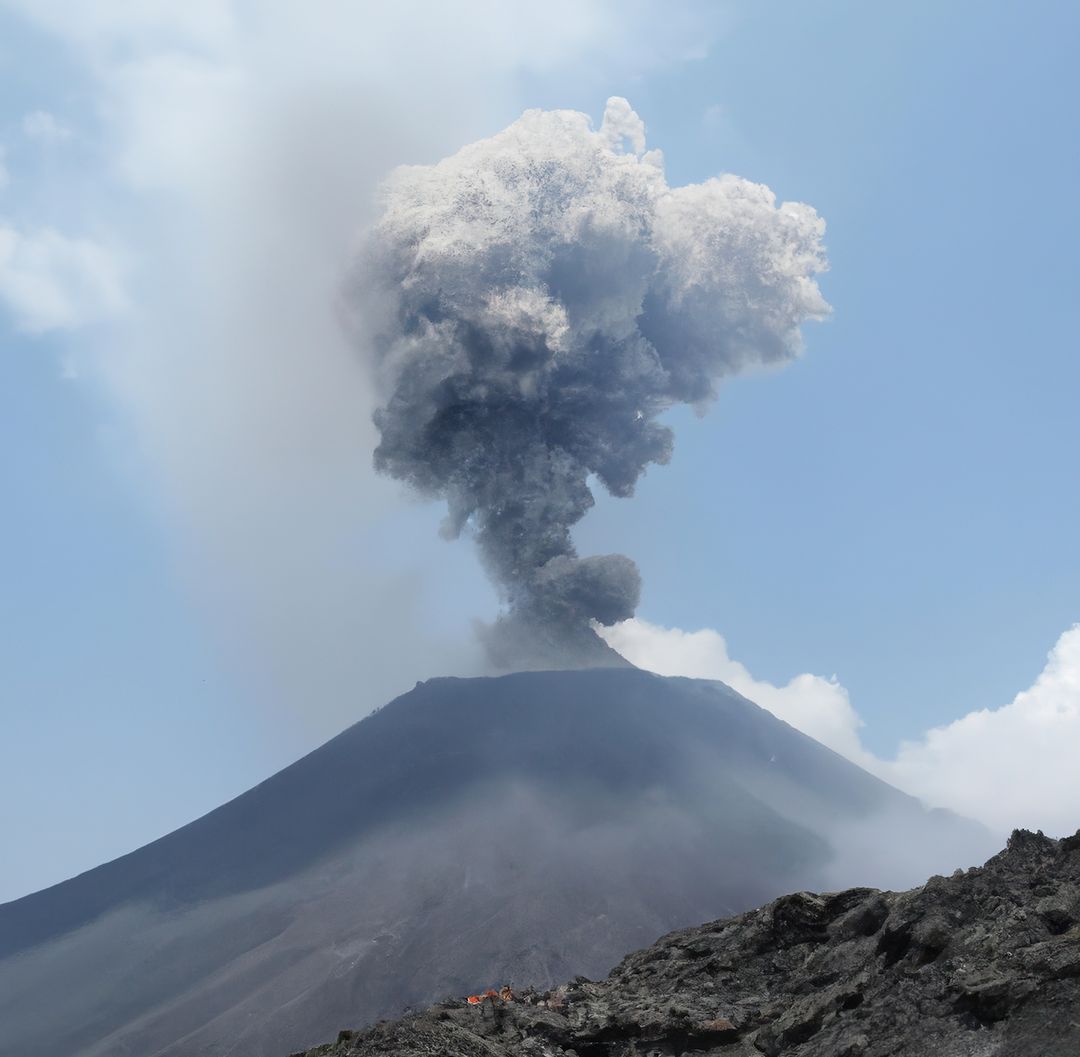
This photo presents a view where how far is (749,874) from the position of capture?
193ft

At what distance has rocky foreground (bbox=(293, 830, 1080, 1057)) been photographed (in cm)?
1303

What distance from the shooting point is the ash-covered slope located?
4534 centimetres

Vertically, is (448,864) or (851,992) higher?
(448,864)

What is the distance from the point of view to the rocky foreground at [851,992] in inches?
513

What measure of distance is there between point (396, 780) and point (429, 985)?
2881 centimetres

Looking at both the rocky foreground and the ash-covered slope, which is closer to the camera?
the rocky foreground

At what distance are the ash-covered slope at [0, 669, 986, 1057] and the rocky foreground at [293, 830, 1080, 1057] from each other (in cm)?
2678

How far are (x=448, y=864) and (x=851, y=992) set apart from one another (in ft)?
149

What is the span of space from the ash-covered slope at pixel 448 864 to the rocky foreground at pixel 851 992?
26.8m

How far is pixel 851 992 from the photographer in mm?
15102

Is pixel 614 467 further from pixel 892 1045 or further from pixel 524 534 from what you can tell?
pixel 892 1045

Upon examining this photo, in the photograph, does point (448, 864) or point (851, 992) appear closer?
point (851, 992)

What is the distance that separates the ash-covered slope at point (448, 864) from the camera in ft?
149

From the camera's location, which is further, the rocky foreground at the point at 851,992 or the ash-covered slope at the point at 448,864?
the ash-covered slope at the point at 448,864
